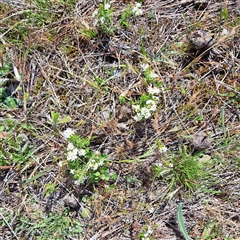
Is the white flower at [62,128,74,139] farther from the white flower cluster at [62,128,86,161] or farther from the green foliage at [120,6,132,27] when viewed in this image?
the green foliage at [120,6,132,27]

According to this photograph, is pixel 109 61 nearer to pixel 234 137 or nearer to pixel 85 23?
pixel 85 23

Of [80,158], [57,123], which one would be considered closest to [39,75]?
[57,123]

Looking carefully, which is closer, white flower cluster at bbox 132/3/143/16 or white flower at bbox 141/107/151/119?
white flower at bbox 141/107/151/119

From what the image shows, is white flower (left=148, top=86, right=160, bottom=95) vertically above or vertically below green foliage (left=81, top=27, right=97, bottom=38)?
below

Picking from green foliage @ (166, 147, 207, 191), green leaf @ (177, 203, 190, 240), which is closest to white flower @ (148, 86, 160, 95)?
green foliage @ (166, 147, 207, 191)

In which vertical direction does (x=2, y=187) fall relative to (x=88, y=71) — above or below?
below

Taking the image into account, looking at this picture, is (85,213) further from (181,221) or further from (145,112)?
(145,112)

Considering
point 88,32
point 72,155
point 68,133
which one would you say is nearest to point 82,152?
point 72,155

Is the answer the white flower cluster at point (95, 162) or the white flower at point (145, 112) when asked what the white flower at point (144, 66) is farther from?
the white flower cluster at point (95, 162)

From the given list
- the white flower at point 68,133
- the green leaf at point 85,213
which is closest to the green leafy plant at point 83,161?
the white flower at point 68,133
